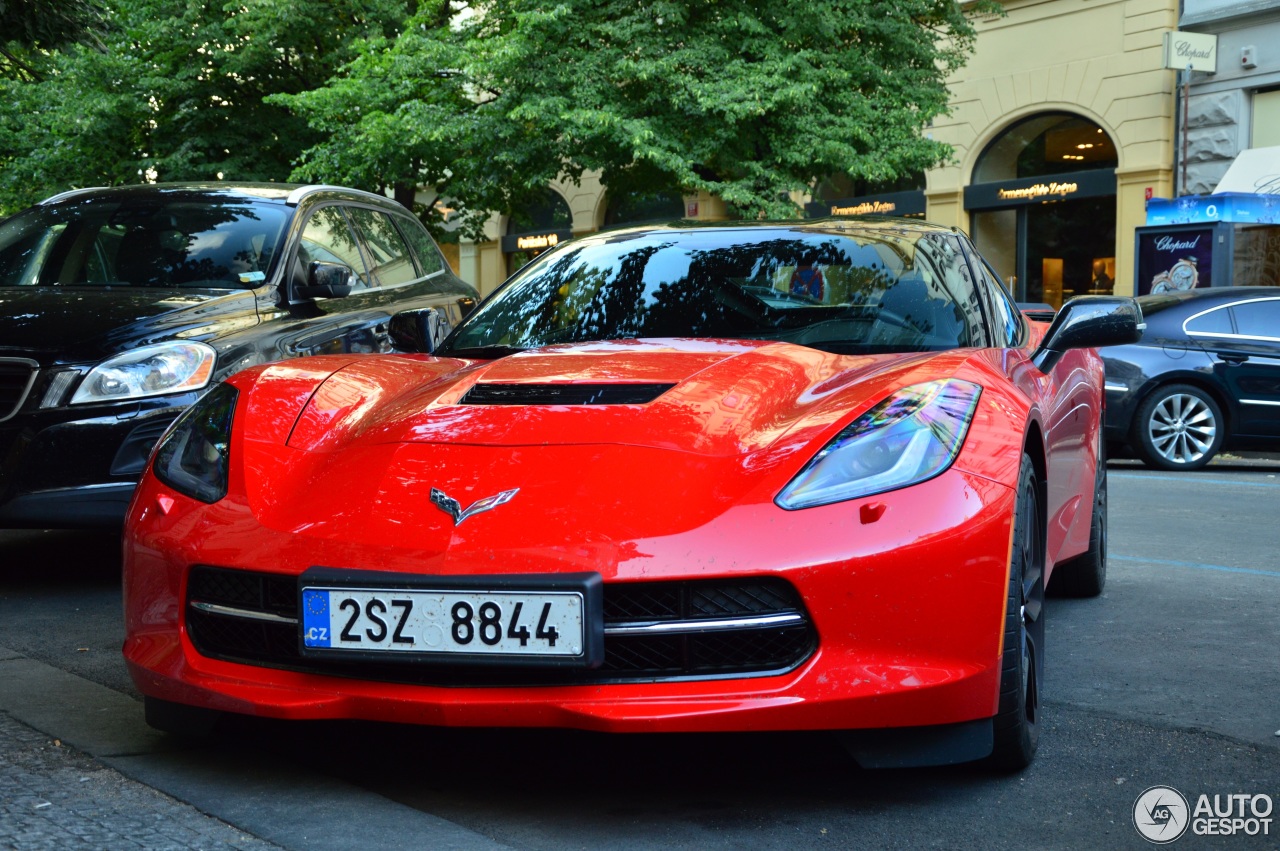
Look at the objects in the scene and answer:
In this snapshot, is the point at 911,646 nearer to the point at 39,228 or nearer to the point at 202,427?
the point at 202,427

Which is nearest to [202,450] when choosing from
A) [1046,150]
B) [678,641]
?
[678,641]

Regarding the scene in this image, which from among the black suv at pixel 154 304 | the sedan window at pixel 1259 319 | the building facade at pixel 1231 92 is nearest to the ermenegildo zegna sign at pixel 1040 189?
the building facade at pixel 1231 92

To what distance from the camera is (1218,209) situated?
16.2m

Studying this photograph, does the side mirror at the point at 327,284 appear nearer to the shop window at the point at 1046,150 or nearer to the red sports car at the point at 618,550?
the red sports car at the point at 618,550

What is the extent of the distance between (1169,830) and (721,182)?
16.6 meters

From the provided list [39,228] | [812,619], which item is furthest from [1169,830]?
[39,228]

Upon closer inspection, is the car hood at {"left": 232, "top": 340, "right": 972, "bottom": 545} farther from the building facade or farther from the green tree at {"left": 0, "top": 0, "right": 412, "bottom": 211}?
the green tree at {"left": 0, "top": 0, "right": 412, "bottom": 211}

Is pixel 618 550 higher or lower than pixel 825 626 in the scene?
higher

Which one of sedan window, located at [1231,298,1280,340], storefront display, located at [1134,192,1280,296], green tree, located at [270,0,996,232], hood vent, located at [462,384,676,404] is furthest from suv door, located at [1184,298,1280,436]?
hood vent, located at [462,384,676,404]

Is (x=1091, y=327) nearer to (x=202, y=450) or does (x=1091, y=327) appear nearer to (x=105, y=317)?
(x=202, y=450)

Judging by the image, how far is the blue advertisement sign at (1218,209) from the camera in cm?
1620

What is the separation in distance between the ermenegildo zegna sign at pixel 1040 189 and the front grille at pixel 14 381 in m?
17.9

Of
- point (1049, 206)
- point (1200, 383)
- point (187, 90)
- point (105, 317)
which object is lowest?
point (1200, 383)

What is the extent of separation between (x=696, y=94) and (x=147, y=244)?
12042mm
